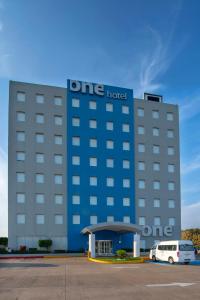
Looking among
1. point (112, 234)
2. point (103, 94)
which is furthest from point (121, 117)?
point (112, 234)

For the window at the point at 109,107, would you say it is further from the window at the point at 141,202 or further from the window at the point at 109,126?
the window at the point at 141,202

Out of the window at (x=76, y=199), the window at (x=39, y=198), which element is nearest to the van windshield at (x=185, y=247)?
the window at (x=76, y=199)

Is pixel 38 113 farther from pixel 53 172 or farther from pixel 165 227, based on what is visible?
pixel 165 227

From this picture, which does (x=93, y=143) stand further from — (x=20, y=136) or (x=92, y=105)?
(x=20, y=136)

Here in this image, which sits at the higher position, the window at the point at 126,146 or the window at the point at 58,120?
the window at the point at 58,120

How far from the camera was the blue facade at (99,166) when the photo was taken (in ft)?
192

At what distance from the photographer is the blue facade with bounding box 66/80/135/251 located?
5853 cm

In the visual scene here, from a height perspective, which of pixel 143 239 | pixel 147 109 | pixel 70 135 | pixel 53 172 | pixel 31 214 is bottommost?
pixel 143 239

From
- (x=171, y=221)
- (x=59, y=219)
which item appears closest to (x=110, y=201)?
(x=59, y=219)

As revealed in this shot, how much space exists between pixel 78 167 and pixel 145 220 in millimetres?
13829

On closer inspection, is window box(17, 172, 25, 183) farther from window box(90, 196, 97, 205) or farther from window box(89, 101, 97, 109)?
window box(89, 101, 97, 109)

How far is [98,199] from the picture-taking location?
59.8 meters

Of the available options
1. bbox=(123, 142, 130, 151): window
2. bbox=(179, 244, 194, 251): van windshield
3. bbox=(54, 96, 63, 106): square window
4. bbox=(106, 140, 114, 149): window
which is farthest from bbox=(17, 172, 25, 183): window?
bbox=(179, 244, 194, 251): van windshield

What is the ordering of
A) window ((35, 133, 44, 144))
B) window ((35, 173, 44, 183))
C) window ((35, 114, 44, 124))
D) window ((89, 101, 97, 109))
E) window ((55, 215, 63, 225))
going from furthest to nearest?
window ((89, 101, 97, 109)) < window ((35, 114, 44, 124)) < window ((35, 133, 44, 144)) < window ((35, 173, 44, 183)) < window ((55, 215, 63, 225))
